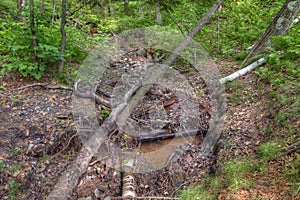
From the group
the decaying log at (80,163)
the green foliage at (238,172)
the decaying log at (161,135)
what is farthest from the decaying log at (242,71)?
the decaying log at (80,163)

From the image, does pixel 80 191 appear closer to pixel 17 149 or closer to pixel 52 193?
pixel 52 193

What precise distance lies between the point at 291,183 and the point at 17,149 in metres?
3.69

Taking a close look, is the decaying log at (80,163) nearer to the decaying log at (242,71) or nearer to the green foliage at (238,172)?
the green foliage at (238,172)

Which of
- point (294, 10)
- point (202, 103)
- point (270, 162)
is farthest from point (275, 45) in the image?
point (270, 162)

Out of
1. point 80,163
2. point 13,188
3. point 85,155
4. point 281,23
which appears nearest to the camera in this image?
point 13,188

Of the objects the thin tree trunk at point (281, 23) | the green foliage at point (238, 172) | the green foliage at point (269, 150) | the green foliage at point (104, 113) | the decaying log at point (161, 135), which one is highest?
the thin tree trunk at point (281, 23)

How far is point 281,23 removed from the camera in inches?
214

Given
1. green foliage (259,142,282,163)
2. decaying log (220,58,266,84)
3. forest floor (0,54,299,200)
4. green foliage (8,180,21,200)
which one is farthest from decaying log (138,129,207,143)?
green foliage (8,180,21,200)

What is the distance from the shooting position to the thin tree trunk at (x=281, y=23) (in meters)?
5.29

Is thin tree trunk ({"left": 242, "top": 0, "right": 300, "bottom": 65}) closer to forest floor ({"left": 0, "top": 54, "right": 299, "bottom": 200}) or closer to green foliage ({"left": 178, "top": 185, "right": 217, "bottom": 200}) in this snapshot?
forest floor ({"left": 0, "top": 54, "right": 299, "bottom": 200})

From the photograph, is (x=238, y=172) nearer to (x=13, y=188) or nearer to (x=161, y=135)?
(x=161, y=135)

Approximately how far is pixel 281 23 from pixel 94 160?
16.2ft

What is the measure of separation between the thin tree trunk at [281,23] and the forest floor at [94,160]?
1282 mm

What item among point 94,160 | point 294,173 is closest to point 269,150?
point 294,173
